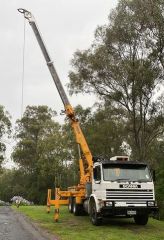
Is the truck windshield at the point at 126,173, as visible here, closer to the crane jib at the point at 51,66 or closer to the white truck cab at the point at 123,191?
the white truck cab at the point at 123,191

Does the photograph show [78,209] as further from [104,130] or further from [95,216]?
[104,130]

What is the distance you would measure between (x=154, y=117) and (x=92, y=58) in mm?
7447

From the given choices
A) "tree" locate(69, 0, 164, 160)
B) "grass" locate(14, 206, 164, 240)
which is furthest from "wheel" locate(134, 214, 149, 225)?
"tree" locate(69, 0, 164, 160)

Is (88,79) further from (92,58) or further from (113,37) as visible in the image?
(113,37)

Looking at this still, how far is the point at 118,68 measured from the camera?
3562 centimetres

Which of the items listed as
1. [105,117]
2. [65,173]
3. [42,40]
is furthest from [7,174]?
[42,40]

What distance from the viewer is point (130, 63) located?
34.7 m

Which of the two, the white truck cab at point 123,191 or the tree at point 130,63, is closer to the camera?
the white truck cab at point 123,191

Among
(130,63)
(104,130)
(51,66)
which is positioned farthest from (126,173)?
(104,130)

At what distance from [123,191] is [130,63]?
1898 cm

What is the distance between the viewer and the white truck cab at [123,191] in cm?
1716

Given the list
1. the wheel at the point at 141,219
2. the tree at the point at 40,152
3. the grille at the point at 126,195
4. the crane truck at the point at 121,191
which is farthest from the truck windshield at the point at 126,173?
the tree at the point at 40,152

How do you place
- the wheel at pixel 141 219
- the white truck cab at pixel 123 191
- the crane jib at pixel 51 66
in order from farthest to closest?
the crane jib at pixel 51 66 → the wheel at pixel 141 219 → the white truck cab at pixel 123 191

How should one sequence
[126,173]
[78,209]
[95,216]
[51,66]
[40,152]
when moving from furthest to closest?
[40,152] < [51,66] < [78,209] < [126,173] < [95,216]
